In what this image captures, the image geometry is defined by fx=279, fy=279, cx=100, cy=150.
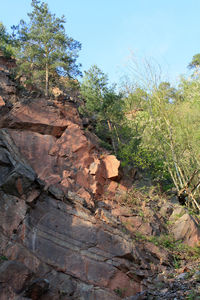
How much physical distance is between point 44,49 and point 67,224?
579 inches

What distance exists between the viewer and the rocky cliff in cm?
874

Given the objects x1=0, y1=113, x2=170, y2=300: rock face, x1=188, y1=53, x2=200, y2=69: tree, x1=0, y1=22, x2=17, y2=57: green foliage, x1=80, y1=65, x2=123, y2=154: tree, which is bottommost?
x1=0, y1=113, x2=170, y2=300: rock face

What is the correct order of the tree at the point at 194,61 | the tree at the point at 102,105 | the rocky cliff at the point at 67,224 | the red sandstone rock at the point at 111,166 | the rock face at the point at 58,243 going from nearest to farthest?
the rock face at the point at 58,243 → the rocky cliff at the point at 67,224 → the red sandstone rock at the point at 111,166 → the tree at the point at 102,105 → the tree at the point at 194,61

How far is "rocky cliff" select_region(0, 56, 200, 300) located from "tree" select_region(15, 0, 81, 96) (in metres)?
5.11

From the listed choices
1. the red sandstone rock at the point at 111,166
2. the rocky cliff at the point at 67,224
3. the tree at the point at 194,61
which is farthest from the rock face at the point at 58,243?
the tree at the point at 194,61

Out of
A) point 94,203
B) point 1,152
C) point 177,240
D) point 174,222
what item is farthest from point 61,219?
point 174,222

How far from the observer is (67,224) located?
10.3 metres

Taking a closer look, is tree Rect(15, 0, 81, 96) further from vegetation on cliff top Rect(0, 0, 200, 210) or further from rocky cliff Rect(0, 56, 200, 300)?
rocky cliff Rect(0, 56, 200, 300)

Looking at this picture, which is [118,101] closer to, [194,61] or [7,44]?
[7,44]

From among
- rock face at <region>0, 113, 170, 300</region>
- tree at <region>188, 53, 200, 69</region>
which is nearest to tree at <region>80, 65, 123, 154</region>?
rock face at <region>0, 113, 170, 300</region>

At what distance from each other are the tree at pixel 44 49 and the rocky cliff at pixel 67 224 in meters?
5.11

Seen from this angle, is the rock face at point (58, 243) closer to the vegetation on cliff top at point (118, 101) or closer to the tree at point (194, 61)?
the vegetation on cliff top at point (118, 101)

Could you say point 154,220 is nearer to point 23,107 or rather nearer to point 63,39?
point 23,107

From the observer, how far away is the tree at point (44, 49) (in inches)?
782
